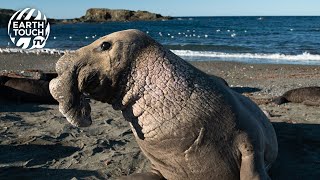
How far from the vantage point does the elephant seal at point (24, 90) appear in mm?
9484

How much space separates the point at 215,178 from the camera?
3.58 m

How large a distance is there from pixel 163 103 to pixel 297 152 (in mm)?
2688

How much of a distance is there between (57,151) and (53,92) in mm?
2485

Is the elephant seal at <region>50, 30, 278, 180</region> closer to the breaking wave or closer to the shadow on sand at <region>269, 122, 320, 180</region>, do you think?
the shadow on sand at <region>269, 122, 320, 180</region>

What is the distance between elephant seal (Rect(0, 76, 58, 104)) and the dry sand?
28cm

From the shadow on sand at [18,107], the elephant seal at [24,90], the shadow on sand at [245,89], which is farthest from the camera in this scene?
the shadow on sand at [245,89]

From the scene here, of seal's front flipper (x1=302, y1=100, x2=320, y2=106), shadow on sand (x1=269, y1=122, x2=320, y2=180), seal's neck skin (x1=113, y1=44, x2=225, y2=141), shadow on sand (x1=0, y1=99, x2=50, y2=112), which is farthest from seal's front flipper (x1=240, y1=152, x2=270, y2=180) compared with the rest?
shadow on sand (x1=0, y1=99, x2=50, y2=112)

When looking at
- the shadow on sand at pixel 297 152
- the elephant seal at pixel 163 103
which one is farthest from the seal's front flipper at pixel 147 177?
the shadow on sand at pixel 297 152

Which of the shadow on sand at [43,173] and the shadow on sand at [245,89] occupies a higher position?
the shadow on sand at [43,173]

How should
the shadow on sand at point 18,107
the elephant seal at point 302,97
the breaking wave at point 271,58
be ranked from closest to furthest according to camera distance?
the shadow on sand at point 18,107 → the elephant seal at point 302,97 → the breaking wave at point 271,58

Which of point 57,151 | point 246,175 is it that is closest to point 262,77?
point 57,151

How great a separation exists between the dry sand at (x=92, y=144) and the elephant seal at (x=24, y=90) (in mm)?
279

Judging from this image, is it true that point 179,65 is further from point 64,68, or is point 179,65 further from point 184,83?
point 64,68

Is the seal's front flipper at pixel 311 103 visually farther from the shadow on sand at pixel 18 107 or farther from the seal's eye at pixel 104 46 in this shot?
the seal's eye at pixel 104 46
